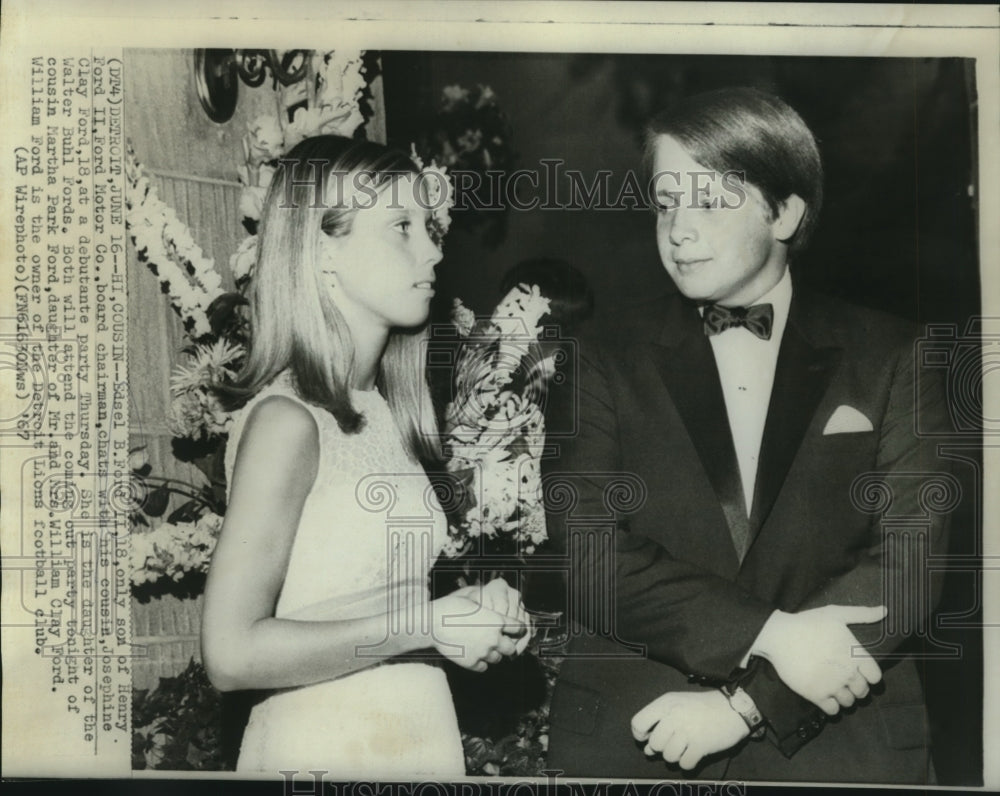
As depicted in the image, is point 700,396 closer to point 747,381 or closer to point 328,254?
point 747,381

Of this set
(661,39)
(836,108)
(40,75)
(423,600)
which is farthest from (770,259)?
(40,75)

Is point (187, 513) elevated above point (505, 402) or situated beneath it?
situated beneath

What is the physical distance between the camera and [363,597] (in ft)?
9.24

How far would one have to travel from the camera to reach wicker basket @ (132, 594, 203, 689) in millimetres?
2842

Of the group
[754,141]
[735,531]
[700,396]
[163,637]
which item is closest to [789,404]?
[700,396]

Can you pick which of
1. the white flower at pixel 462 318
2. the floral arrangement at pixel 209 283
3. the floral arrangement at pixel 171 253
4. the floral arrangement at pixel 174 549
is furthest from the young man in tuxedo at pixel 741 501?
the floral arrangement at pixel 171 253

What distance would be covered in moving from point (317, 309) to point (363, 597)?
813mm

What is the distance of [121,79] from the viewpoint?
2.89 m

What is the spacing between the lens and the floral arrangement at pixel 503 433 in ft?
9.36

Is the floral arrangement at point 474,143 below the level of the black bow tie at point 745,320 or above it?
above

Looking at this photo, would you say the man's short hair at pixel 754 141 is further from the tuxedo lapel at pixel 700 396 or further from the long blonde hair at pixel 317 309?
the long blonde hair at pixel 317 309

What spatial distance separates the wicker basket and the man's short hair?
1.83 metres

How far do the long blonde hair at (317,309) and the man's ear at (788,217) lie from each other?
1.04 metres

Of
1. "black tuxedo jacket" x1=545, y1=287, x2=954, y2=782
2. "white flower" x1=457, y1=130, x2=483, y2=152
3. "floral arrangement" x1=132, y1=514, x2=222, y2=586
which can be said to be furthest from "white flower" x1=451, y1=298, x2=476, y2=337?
"floral arrangement" x1=132, y1=514, x2=222, y2=586
